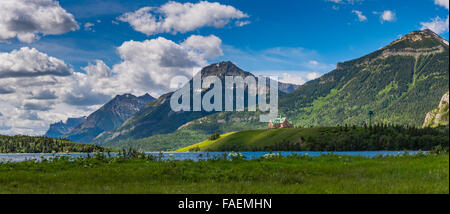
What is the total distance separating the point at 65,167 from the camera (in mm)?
31297

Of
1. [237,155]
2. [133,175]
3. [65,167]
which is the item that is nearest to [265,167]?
[237,155]

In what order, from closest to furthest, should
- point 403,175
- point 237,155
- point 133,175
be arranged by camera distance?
point 403,175
point 133,175
point 237,155
